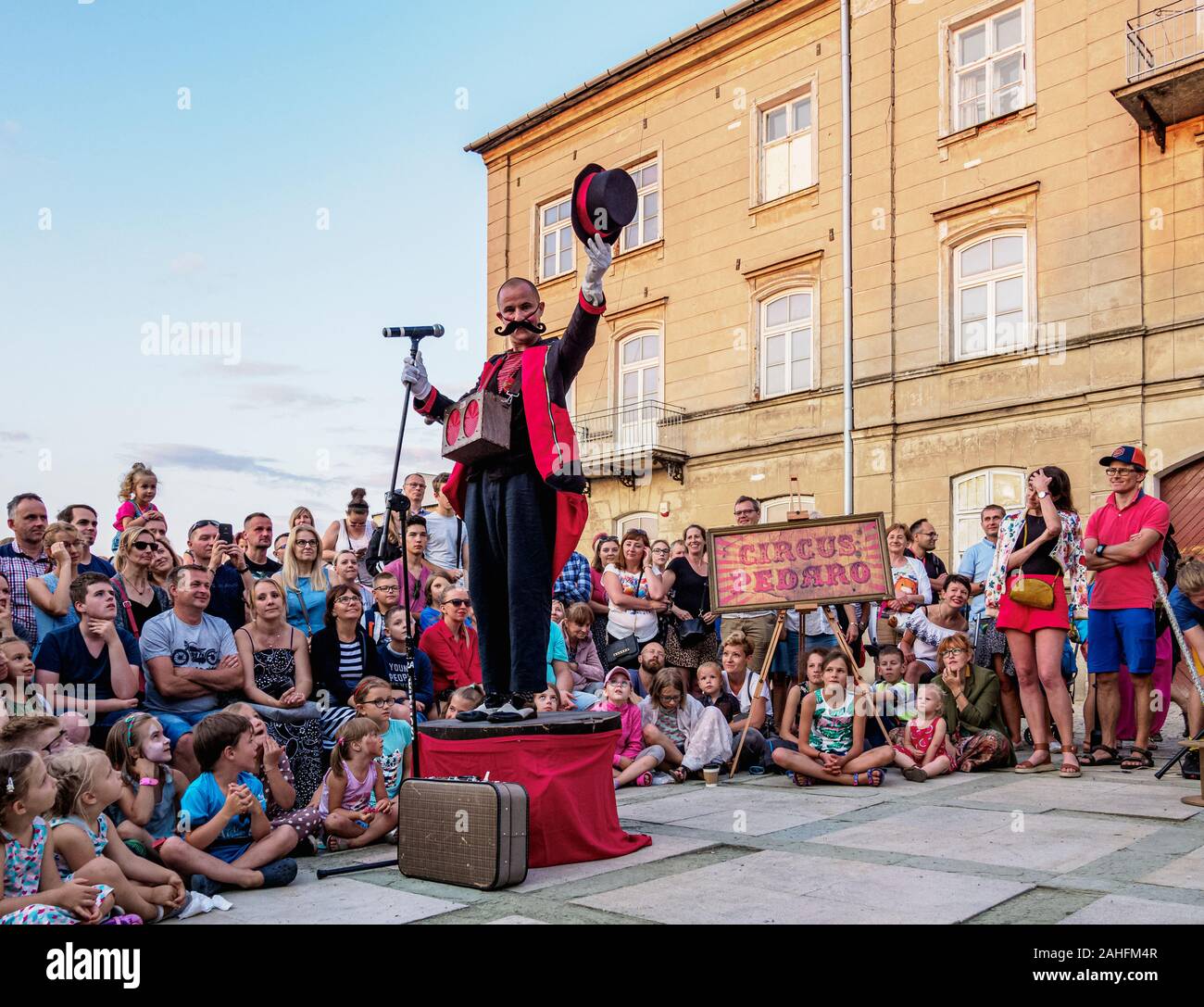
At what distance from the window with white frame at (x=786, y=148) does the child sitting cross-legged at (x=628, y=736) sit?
37.9ft

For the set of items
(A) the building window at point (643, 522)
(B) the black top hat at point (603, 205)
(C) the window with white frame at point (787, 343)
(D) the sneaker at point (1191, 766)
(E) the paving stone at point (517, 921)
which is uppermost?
(C) the window with white frame at point (787, 343)

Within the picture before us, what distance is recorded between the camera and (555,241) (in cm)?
2062

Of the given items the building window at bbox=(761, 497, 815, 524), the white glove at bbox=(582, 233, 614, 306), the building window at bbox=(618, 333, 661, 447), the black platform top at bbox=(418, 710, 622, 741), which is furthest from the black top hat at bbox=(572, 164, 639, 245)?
the building window at bbox=(618, 333, 661, 447)

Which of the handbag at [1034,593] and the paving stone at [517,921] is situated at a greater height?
the handbag at [1034,593]

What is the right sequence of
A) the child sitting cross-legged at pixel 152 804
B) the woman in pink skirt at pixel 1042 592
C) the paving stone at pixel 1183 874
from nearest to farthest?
the paving stone at pixel 1183 874, the child sitting cross-legged at pixel 152 804, the woman in pink skirt at pixel 1042 592

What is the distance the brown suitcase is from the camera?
3.94 meters

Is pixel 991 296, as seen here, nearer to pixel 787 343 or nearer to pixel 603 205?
pixel 787 343

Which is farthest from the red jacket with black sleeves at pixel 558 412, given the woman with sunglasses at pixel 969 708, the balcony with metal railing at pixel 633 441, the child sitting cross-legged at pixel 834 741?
the balcony with metal railing at pixel 633 441

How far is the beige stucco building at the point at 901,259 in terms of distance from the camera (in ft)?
41.2

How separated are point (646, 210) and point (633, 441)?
13.7ft

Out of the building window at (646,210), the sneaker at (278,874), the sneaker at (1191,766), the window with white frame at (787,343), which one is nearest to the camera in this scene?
the sneaker at (278,874)

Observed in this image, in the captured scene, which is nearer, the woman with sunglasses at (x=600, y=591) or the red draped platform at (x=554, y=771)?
the red draped platform at (x=554, y=771)

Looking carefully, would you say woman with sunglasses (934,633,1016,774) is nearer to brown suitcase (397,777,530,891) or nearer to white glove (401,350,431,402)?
brown suitcase (397,777,530,891)

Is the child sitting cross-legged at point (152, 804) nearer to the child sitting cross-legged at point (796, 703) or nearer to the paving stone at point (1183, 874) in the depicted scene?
the paving stone at point (1183, 874)
